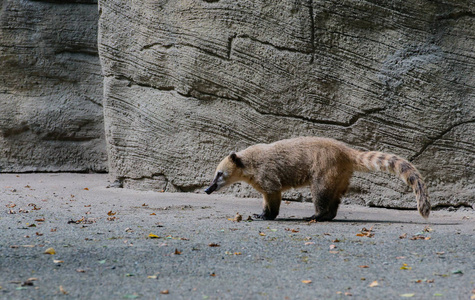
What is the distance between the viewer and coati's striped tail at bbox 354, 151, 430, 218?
6.42m

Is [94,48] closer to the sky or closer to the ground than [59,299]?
closer to the sky

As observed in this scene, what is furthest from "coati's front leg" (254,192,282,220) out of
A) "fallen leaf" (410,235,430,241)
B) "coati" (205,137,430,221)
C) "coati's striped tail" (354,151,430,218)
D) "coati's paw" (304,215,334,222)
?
"fallen leaf" (410,235,430,241)

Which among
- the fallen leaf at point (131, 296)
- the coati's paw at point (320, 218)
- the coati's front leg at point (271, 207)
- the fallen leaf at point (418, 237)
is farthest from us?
the coati's front leg at point (271, 207)

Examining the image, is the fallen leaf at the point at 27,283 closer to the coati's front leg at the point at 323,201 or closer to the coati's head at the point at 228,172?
the coati's head at the point at 228,172

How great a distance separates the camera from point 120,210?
300 inches

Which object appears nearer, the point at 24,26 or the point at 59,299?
the point at 59,299

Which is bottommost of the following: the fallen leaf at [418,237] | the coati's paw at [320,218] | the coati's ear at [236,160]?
the coati's paw at [320,218]

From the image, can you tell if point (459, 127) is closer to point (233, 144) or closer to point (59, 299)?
point (233, 144)

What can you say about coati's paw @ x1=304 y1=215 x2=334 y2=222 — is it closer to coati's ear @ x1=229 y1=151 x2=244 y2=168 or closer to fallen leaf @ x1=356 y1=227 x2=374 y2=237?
fallen leaf @ x1=356 y1=227 x2=374 y2=237

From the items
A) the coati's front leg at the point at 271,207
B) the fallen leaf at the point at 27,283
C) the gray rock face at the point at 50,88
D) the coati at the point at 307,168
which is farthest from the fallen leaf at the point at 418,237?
the gray rock face at the point at 50,88

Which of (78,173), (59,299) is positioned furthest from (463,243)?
(78,173)

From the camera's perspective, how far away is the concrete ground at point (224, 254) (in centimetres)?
374

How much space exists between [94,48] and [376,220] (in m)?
8.19

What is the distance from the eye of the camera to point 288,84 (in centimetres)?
875
